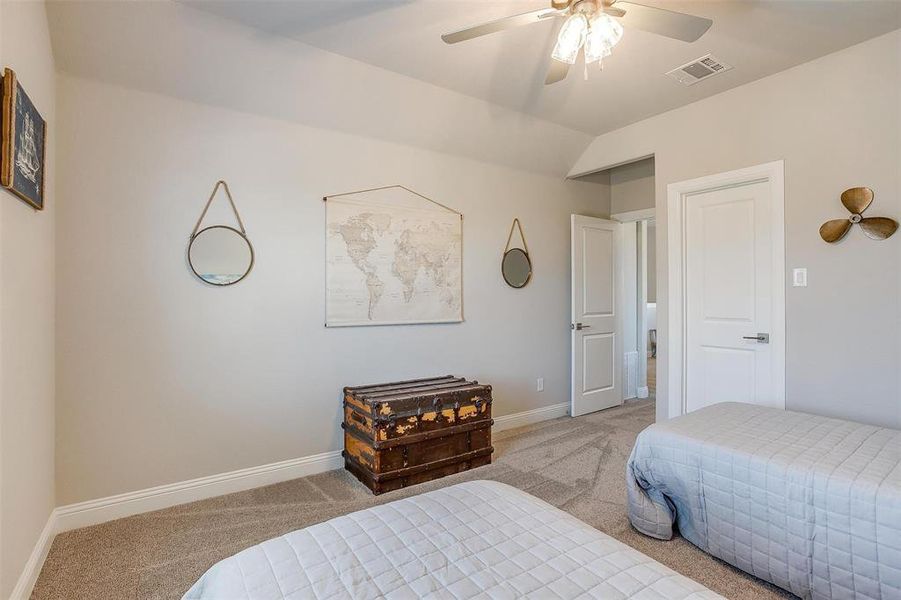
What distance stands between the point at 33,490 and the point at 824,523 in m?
3.19

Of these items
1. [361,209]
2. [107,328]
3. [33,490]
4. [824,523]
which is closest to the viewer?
[824,523]

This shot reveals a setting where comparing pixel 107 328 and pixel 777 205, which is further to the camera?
pixel 777 205

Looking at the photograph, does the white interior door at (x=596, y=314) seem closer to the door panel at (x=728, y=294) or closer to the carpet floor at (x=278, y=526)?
the carpet floor at (x=278, y=526)

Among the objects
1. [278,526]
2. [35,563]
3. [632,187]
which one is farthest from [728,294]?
[35,563]

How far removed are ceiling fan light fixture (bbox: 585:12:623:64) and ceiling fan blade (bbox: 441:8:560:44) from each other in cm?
16

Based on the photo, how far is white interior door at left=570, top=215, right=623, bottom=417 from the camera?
4383 millimetres

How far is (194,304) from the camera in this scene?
263 cm

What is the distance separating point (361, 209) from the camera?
3.20 metres

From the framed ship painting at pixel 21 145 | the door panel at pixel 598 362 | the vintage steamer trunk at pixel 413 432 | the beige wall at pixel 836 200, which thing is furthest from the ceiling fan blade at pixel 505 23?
the door panel at pixel 598 362

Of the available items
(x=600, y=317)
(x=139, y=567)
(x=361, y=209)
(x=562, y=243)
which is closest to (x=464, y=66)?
(x=361, y=209)

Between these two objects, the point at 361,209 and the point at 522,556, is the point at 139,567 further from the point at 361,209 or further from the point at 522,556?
the point at 361,209

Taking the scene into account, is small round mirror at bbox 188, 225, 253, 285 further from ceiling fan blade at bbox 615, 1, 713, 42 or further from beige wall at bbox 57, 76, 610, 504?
ceiling fan blade at bbox 615, 1, 713, 42

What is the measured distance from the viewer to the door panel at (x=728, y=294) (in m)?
3.06

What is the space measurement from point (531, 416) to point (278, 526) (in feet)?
8.17
